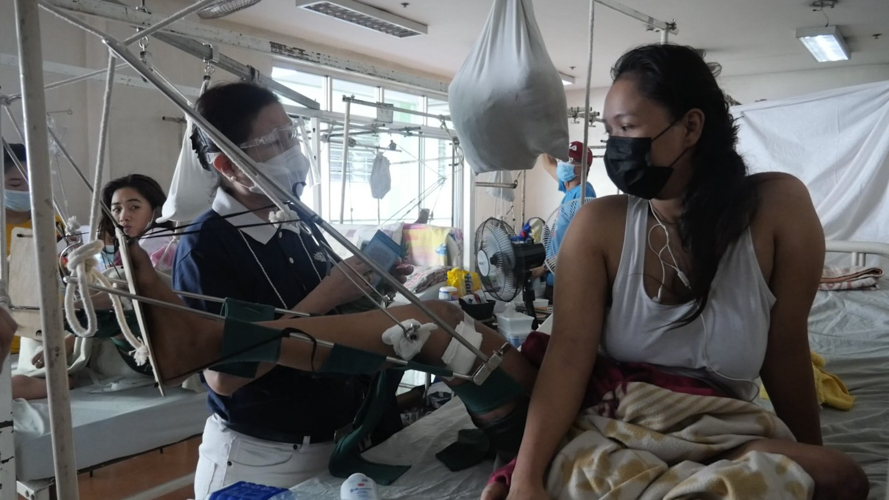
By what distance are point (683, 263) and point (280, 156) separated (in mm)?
822

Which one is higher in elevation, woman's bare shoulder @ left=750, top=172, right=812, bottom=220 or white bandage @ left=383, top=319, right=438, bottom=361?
Result: woman's bare shoulder @ left=750, top=172, right=812, bottom=220

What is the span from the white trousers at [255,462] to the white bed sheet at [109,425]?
2.43 feet

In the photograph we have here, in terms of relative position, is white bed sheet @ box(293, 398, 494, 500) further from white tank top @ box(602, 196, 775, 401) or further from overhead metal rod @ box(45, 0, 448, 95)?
overhead metal rod @ box(45, 0, 448, 95)

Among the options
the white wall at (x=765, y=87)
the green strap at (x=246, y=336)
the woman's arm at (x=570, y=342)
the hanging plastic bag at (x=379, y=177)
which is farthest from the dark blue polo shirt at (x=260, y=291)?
the white wall at (x=765, y=87)

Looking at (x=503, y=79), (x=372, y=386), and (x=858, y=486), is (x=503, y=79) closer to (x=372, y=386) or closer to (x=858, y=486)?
(x=372, y=386)

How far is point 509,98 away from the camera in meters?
1.23

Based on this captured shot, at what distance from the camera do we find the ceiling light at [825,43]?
189 inches

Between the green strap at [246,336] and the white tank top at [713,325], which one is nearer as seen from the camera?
the green strap at [246,336]

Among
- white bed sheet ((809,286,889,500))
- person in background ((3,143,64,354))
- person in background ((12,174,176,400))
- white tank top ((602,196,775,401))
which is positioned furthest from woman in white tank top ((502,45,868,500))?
person in background ((3,143,64,354))

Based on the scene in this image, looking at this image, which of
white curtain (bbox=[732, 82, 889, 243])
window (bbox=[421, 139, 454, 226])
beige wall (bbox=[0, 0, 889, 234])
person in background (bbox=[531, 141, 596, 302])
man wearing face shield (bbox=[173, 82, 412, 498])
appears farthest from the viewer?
window (bbox=[421, 139, 454, 226])

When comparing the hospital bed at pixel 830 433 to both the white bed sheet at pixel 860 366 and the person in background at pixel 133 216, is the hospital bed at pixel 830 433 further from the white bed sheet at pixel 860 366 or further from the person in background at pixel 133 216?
the person in background at pixel 133 216

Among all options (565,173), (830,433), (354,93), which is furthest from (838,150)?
(354,93)

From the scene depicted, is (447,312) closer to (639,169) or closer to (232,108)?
(639,169)

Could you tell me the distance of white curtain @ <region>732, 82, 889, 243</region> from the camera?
3.03 metres
